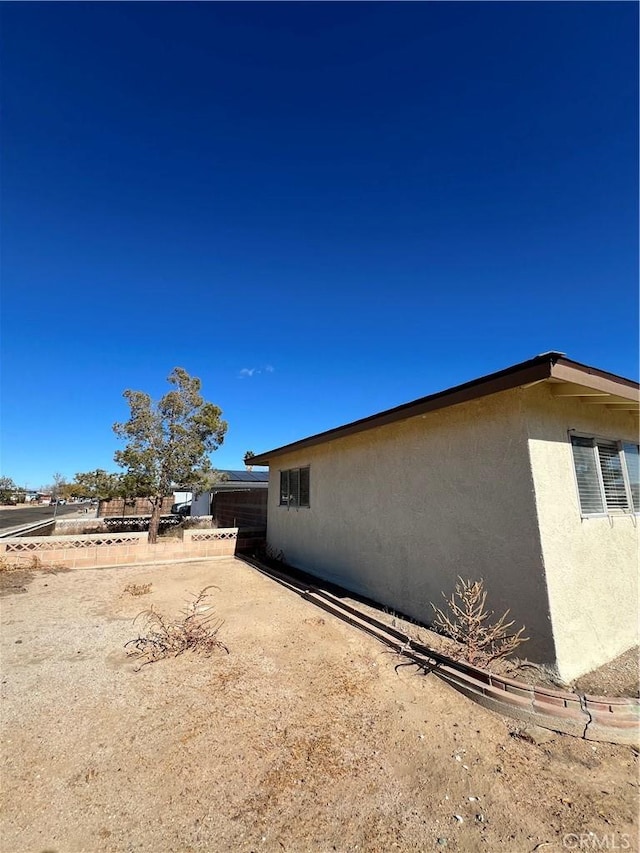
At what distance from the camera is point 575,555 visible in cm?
375

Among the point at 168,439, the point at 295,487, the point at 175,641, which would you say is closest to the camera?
the point at 175,641

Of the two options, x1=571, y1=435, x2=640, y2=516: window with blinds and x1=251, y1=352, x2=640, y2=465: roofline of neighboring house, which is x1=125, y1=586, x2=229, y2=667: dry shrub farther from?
x1=571, y1=435, x2=640, y2=516: window with blinds

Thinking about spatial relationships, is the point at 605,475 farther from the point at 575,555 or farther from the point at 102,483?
the point at 102,483

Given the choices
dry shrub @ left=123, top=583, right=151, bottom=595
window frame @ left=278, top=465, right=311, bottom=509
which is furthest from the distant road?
window frame @ left=278, top=465, right=311, bottom=509

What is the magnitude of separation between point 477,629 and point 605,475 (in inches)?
95.3

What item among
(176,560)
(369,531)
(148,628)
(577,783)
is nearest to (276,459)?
(176,560)

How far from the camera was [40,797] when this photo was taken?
2.14 m

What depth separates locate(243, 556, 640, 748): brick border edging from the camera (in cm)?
275

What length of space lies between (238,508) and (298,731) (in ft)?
40.1

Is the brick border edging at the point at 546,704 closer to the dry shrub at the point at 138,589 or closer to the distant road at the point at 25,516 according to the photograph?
the dry shrub at the point at 138,589

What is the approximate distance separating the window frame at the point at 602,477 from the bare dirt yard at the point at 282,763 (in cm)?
229

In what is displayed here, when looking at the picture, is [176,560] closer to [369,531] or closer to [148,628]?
[148,628]

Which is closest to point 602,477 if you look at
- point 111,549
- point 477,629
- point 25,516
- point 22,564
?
point 477,629

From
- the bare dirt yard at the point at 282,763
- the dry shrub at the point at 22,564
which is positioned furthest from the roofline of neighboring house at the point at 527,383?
the dry shrub at the point at 22,564
